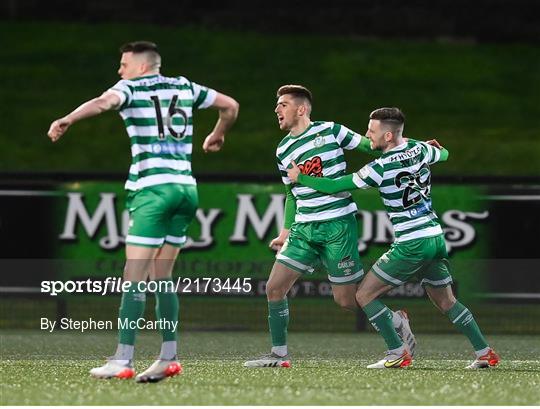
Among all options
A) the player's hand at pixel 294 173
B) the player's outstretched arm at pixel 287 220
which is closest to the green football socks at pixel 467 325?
the player's outstretched arm at pixel 287 220

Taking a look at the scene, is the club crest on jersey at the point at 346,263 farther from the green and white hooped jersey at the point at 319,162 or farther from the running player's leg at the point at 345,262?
the green and white hooped jersey at the point at 319,162

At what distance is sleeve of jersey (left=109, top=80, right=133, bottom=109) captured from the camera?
824 cm

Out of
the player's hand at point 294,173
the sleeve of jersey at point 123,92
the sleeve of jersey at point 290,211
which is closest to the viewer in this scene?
the sleeve of jersey at point 123,92

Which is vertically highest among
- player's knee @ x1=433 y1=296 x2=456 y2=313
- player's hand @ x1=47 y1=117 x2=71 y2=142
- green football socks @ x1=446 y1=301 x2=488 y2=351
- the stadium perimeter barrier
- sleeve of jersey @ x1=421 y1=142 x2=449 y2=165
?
player's hand @ x1=47 y1=117 x2=71 y2=142

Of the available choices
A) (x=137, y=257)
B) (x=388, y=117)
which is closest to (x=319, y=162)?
(x=388, y=117)

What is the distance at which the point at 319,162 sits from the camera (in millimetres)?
9922

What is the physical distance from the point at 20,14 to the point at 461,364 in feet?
65.9

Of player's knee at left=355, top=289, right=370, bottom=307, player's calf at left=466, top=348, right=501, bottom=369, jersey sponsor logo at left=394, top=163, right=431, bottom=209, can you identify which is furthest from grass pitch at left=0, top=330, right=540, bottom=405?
jersey sponsor logo at left=394, top=163, right=431, bottom=209

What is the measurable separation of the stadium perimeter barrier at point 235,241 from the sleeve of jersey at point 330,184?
15.9ft

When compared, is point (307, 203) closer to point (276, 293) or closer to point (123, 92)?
point (276, 293)

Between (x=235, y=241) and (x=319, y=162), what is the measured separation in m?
4.76

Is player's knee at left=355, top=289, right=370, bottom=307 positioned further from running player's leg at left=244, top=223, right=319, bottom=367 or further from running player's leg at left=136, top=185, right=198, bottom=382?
running player's leg at left=136, top=185, right=198, bottom=382

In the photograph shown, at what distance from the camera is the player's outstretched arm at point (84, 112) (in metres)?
7.83

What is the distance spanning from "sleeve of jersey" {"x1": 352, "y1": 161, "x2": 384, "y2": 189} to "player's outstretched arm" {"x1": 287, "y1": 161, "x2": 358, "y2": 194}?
0.12 ft
